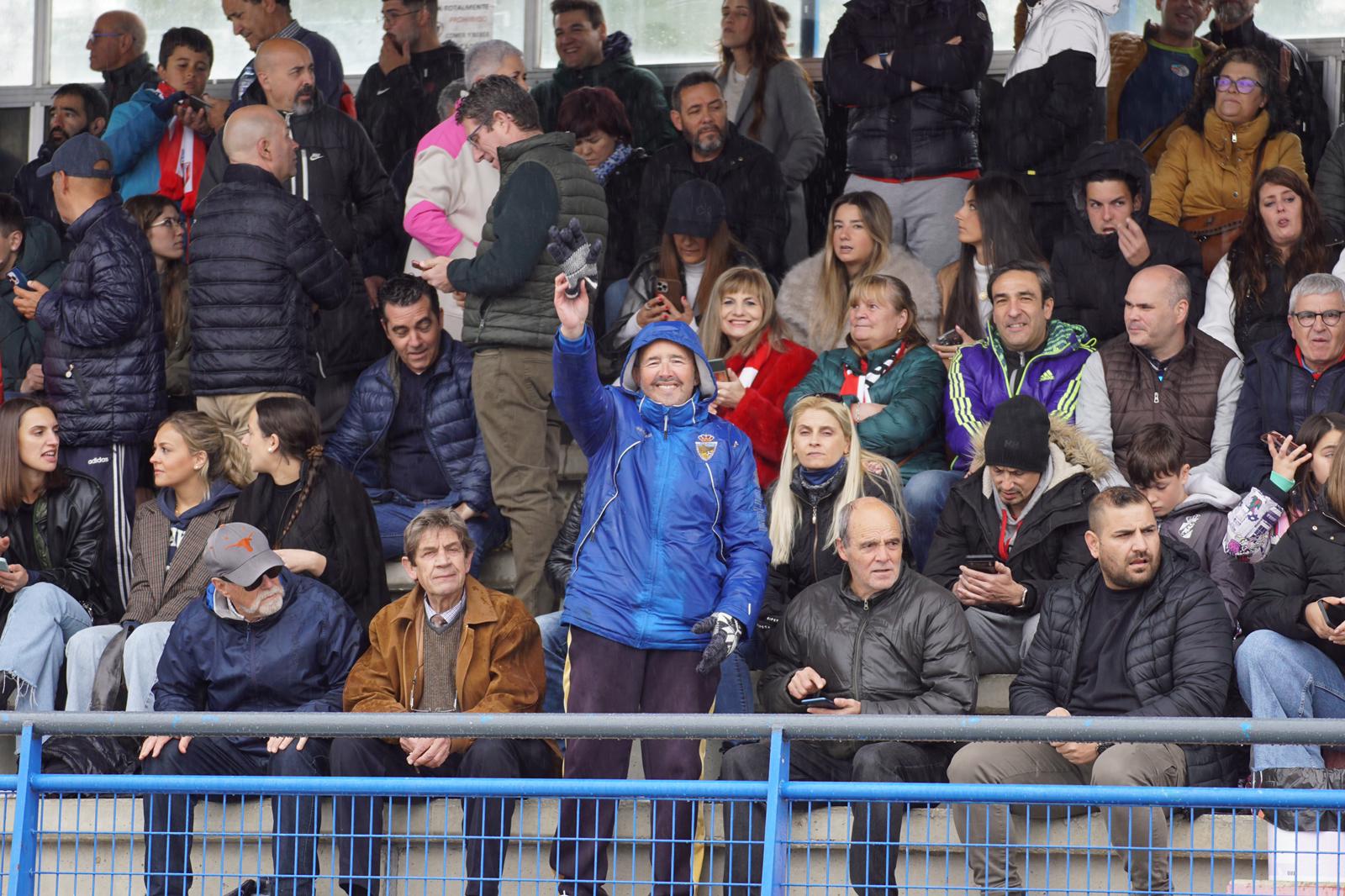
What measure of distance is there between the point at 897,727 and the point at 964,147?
537cm

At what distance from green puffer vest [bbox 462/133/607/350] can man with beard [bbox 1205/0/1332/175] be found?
3767mm

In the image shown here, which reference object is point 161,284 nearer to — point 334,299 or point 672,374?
point 334,299

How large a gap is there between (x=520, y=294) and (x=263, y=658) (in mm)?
2050

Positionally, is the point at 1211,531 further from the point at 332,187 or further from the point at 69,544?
the point at 332,187

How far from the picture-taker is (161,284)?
31.0ft

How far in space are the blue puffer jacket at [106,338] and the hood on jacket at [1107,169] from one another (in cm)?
401

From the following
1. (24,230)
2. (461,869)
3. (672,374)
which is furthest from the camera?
(24,230)

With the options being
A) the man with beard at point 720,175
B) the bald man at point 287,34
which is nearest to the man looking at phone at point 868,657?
the man with beard at point 720,175

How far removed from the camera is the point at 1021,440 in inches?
283

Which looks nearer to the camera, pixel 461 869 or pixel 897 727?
pixel 897 727

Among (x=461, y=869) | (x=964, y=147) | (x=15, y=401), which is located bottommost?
(x=461, y=869)

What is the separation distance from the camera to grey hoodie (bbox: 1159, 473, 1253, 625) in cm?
701

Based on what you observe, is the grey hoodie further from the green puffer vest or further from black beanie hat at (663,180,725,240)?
black beanie hat at (663,180,725,240)

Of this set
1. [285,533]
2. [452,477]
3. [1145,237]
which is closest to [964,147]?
[1145,237]
